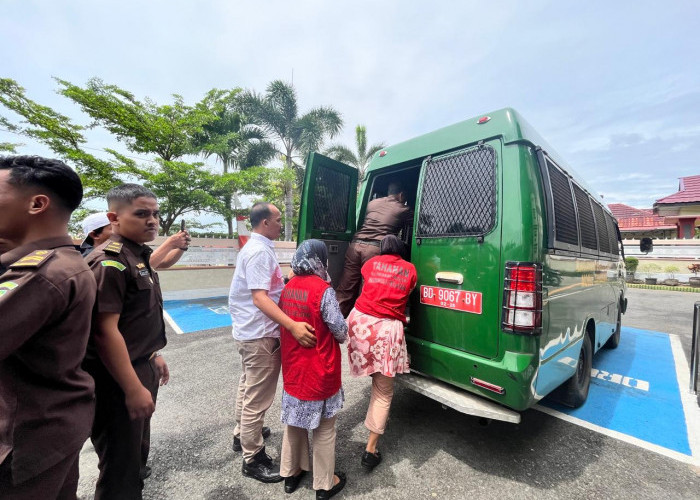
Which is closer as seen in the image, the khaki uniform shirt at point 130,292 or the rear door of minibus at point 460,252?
the khaki uniform shirt at point 130,292

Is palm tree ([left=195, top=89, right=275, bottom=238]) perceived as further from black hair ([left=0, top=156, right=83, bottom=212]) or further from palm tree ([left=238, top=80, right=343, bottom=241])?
black hair ([left=0, top=156, right=83, bottom=212])

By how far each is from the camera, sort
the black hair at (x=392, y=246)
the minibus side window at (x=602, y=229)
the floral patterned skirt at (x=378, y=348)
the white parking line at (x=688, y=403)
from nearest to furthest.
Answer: the floral patterned skirt at (x=378, y=348) < the black hair at (x=392, y=246) < the white parking line at (x=688, y=403) < the minibus side window at (x=602, y=229)

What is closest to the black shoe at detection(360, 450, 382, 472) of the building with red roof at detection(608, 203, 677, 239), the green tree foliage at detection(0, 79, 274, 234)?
the green tree foliage at detection(0, 79, 274, 234)

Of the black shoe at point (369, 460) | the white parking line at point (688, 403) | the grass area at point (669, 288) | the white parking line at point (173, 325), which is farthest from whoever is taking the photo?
the grass area at point (669, 288)

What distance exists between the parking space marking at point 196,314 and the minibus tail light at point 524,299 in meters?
6.21

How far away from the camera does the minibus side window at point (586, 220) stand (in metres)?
3.17

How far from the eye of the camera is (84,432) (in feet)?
3.88

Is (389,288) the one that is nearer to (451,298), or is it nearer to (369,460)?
(451,298)

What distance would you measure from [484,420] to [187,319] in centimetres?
708

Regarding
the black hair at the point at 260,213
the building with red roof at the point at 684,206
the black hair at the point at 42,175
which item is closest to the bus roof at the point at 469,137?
the black hair at the point at 260,213

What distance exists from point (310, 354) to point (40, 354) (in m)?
1.30

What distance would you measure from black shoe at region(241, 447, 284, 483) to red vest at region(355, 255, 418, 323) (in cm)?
130

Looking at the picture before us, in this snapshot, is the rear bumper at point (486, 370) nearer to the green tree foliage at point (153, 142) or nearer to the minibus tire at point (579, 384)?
the minibus tire at point (579, 384)

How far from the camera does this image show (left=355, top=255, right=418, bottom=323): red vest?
2516mm
